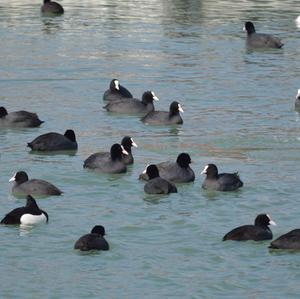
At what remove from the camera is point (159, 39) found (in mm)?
54125

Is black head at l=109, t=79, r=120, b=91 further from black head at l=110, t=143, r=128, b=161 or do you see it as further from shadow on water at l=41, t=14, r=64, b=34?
shadow on water at l=41, t=14, r=64, b=34

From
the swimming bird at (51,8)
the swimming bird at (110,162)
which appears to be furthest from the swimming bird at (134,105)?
the swimming bird at (51,8)

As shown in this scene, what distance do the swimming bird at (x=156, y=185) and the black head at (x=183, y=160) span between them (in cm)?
93

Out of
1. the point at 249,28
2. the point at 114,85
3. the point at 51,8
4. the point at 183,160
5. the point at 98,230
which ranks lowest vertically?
the point at 51,8

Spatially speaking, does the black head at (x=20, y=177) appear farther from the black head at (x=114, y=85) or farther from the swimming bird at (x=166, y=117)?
the black head at (x=114, y=85)

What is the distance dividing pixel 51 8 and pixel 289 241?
117 feet

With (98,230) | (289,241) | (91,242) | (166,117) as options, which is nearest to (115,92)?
(166,117)

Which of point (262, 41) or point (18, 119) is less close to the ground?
point (18, 119)

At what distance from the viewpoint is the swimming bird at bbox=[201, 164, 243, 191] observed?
30406mm

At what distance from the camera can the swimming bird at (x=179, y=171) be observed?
102 ft

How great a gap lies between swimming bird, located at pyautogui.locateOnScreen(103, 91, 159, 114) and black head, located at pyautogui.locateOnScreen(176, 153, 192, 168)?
8.43m

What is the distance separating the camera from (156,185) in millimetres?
29984

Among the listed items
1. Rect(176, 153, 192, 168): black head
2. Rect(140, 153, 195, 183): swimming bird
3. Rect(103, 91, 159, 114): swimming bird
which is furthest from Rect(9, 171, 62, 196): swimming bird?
Rect(103, 91, 159, 114): swimming bird

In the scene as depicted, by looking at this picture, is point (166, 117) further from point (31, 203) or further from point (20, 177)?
point (31, 203)
